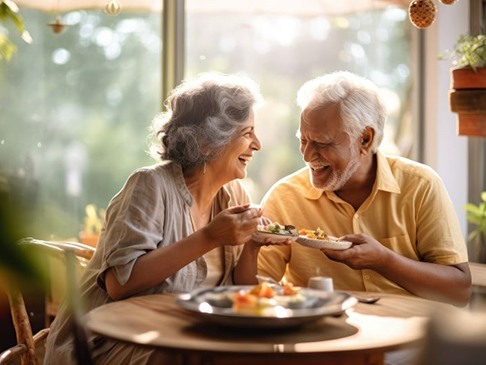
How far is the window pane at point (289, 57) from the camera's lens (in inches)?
180

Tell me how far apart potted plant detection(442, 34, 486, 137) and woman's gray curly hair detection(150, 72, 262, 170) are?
4.12 feet

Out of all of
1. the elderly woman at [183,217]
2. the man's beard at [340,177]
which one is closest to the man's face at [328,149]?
the man's beard at [340,177]

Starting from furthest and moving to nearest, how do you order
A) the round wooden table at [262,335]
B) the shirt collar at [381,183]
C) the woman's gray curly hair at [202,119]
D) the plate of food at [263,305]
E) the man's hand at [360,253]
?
the shirt collar at [381,183]
the woman's gray curly hair at [202,119]
the man's hand at [360,253]
the plate of food at [263,305]
the round wooden table at [262,335]

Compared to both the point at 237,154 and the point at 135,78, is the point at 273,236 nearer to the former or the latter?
the point at 237,154

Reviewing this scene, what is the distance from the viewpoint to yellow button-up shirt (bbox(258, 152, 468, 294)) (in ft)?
8.48

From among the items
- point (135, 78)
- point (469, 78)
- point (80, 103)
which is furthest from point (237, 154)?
point (135, 78)

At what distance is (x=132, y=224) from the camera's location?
89.4 inches

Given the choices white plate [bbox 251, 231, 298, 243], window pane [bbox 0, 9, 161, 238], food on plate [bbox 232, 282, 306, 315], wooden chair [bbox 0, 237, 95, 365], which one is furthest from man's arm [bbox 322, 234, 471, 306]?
window pane [bbox 0, 9, 161, 238]

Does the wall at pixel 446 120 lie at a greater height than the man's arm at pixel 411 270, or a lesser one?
greater

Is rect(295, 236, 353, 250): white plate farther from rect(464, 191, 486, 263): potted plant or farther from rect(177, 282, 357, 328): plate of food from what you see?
rect(464, 191, 486, 263): potted plant

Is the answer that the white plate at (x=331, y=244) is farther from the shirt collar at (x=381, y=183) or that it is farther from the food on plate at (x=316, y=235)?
the shirt collar at (x=381, y=183)

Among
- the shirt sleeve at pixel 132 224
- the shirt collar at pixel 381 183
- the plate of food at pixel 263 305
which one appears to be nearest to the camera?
the plate of food at pixel 263 305

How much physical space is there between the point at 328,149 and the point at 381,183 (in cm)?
21

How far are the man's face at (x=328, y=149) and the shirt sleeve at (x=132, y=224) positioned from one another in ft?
1.95
